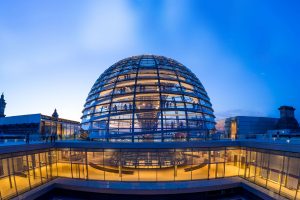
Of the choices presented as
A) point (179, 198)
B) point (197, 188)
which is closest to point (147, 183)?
point (179, 198)

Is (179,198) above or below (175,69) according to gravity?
below

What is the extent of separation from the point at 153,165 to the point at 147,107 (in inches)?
263

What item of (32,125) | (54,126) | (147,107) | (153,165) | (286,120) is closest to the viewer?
(153,165)

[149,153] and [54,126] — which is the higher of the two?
[149,153]

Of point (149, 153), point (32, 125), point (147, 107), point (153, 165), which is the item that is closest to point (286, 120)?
point (147, 107)

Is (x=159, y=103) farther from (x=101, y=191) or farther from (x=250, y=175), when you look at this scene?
(x=250, y=175)

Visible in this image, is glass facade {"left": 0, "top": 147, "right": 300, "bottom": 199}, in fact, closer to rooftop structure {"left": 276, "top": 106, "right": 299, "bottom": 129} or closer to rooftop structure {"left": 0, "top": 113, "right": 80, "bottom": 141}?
rooftop structure {"left": 0, "top": 113, "right": 80, "bottom": 141}

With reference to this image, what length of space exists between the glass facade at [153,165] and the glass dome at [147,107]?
7.68 ft

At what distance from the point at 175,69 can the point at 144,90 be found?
20.0 feet

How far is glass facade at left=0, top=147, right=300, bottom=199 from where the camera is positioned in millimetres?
19312

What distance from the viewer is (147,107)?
24578 mm

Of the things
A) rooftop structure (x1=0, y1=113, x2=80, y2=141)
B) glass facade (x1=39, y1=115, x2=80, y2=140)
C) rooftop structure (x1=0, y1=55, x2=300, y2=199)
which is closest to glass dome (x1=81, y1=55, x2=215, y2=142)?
rooftop structure (x1=0, y1=55, x2=300, y2=199)

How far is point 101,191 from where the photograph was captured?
748 inches

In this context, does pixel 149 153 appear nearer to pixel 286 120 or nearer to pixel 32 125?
pixel 32 125
